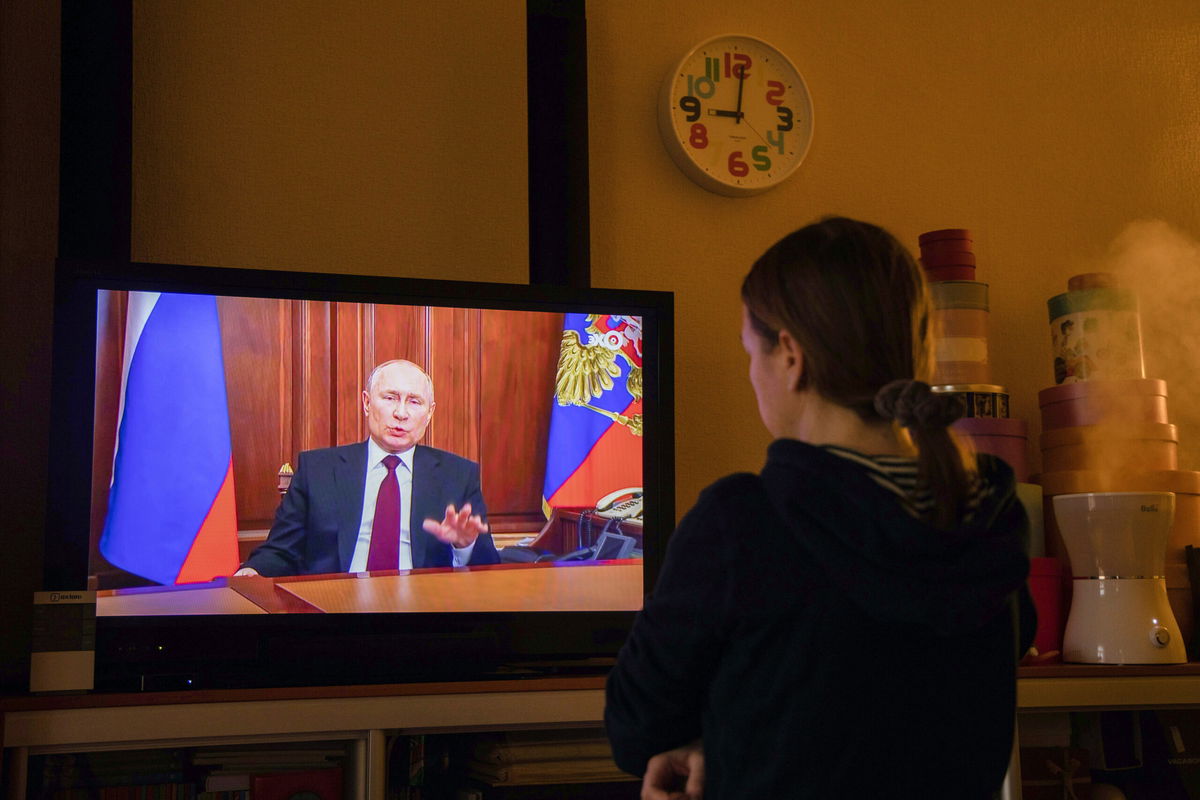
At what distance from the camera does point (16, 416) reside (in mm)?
2186

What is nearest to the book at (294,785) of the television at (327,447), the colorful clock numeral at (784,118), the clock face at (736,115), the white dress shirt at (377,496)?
the television at (327,447)

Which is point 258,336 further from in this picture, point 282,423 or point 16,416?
point 16,416

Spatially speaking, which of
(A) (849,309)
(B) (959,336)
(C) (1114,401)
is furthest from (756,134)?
(A) (849,309)

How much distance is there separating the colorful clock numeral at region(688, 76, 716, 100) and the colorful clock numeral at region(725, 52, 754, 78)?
5cm

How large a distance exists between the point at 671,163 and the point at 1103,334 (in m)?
1.08

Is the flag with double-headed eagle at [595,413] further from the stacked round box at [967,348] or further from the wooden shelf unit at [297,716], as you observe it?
the stacked round box at [967,348]

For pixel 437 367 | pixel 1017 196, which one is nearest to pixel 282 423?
pixel 437 367

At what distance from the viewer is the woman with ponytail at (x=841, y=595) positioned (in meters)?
0.91

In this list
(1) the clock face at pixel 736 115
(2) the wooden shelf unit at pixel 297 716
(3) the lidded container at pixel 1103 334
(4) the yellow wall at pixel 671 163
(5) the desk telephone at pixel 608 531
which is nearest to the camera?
(2) the wooden shelf unit at pixel 297 716

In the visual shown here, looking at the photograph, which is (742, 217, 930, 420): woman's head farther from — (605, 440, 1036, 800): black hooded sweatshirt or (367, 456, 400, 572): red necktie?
(367, 456, 400, 572): red necktie

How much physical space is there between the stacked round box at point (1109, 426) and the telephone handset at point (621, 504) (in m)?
0.96

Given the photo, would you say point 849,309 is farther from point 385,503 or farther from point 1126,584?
point 1126,584

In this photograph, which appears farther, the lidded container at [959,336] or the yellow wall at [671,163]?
the lidded container at [959,336]

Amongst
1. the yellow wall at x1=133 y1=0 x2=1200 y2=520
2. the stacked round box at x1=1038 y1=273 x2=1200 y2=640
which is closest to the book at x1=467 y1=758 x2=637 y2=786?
the yellow wall at x1=133 y1=0 x2=1200 y2=520
